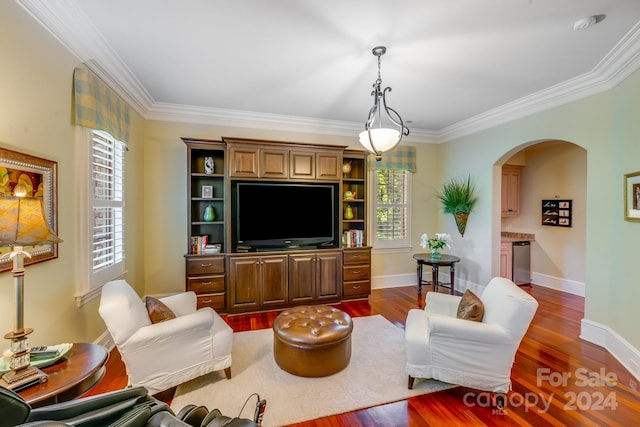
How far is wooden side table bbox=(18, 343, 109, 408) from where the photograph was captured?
1227 millimetres

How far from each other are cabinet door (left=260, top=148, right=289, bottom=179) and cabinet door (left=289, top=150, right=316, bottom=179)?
87 mm

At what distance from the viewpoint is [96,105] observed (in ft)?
7.98

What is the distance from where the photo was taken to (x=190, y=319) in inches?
83.5

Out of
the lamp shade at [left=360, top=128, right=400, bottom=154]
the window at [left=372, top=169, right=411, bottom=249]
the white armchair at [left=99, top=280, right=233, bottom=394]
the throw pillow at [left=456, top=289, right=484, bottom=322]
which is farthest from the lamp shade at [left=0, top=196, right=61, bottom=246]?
the window at [left=372, top=169, right=411, bottom=249]

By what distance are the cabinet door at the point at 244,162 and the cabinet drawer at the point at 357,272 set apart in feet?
6.39

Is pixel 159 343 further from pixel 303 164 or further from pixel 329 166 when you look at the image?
pixel 329 166

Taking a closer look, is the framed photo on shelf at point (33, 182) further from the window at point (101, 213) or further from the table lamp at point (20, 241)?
the window at point (101, 213)

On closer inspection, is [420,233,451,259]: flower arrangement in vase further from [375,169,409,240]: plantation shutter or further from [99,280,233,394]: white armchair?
[99,280,233,394]: white armchair

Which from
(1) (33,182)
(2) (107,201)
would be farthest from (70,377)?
(2) (107,201)

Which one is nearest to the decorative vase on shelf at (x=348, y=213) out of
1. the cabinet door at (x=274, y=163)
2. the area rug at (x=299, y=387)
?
the cabinet door at (x=274, y=163)

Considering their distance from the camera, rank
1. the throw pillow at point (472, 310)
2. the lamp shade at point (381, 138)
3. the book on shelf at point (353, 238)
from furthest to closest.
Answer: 1. the book on shelf at point (353, 238)
2. the lamp shade at point (381, 138)
3. the throw pillow at point (472, 310)

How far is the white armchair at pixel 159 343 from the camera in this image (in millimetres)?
1926

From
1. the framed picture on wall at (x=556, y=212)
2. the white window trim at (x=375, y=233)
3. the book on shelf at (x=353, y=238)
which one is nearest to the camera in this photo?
the book on shelf at (x=353, y=238)

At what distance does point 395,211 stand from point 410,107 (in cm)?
185
